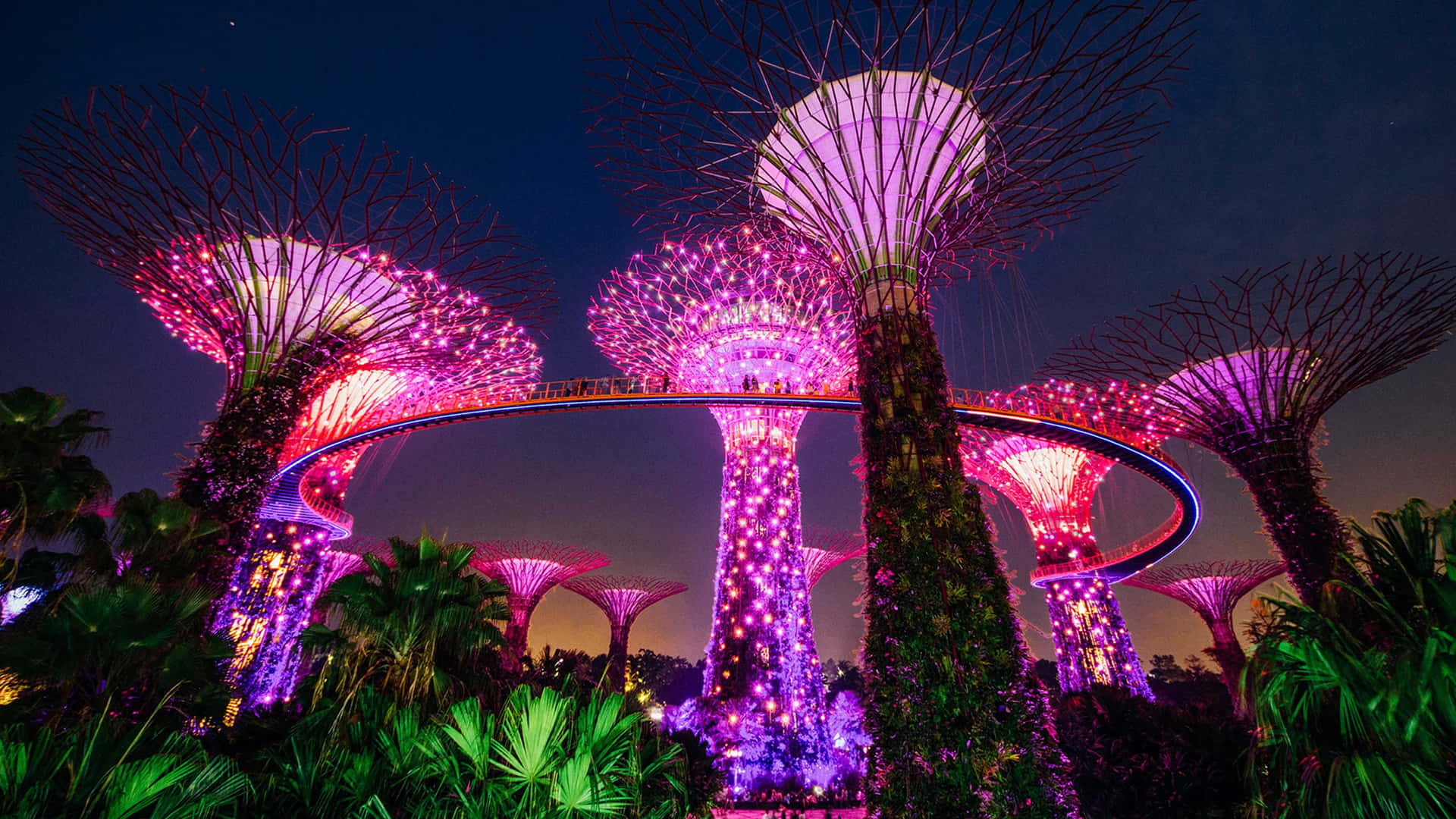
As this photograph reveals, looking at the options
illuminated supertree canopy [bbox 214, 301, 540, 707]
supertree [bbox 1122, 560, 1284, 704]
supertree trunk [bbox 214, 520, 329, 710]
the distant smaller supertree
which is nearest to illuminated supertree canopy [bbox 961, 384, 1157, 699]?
the distant smaller supertree

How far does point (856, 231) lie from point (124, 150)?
44.2ft

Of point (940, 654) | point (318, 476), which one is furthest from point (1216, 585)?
point (318, 476)

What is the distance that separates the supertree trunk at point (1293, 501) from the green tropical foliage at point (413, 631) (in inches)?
641

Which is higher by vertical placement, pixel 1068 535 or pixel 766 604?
pixel 1068 535

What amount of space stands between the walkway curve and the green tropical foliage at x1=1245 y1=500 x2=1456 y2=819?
11943 millimetres

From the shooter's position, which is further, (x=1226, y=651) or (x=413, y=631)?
(x=1226, y=651)

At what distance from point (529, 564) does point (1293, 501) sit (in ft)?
96.7

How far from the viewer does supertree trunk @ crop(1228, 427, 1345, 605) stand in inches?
516

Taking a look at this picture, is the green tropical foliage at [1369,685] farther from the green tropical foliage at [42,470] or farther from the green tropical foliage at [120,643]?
the green tropical foliage at [42,470]

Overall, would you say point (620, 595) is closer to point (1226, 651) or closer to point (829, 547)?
point (829, 547)

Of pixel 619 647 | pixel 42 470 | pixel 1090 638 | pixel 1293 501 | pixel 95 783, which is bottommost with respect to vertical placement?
pixel 95 783

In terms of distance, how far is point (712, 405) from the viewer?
17.8 metres

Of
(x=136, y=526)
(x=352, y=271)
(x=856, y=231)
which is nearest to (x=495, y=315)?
(x=352, y=271)

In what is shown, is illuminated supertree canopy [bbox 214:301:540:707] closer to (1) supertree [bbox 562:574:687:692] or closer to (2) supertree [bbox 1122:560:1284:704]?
(1) supertree [bbox 562:574:687:692]
